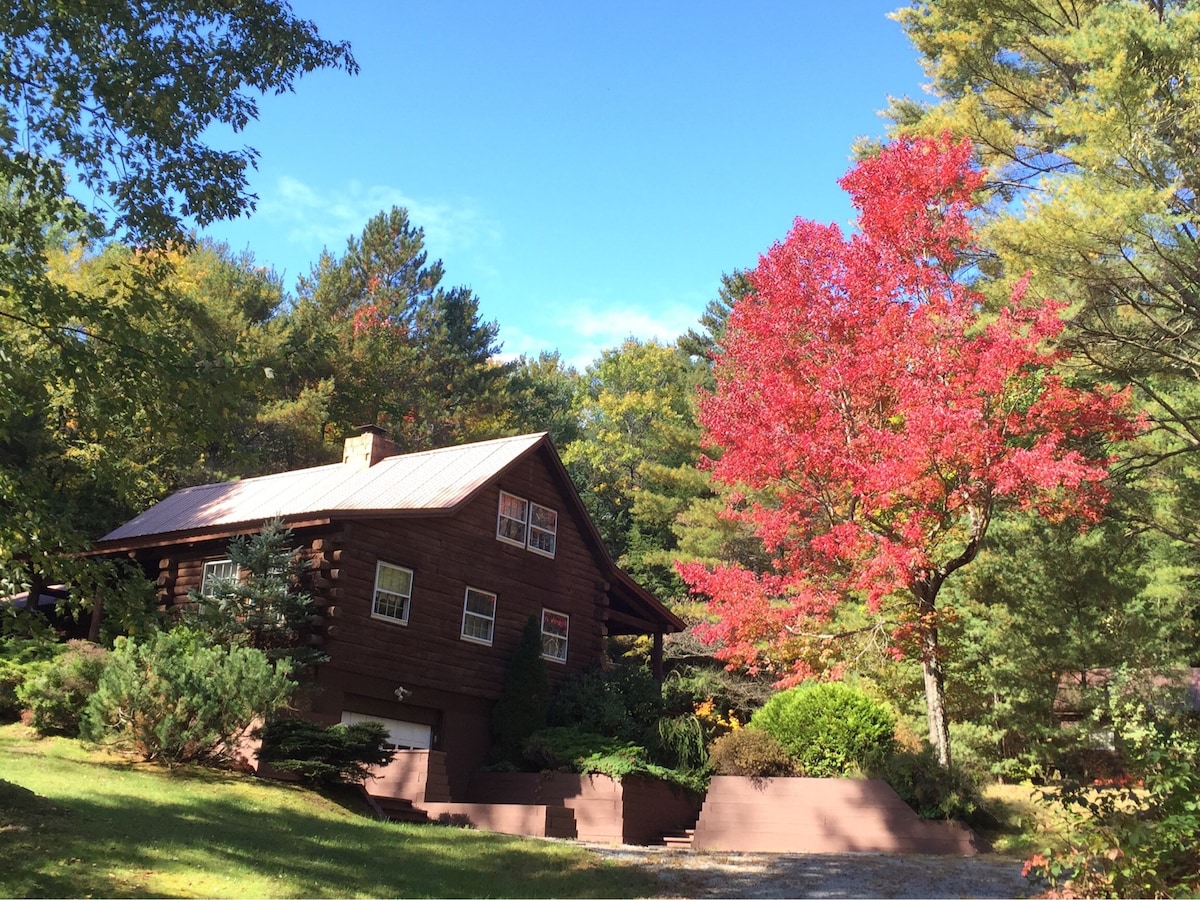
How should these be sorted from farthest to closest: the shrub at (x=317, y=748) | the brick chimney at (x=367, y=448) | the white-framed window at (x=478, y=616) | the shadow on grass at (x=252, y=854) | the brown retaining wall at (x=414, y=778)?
1. the brick chimney at (x=367, y=448)
2. the white-framed window at (x=478, y=616)
3. the brown retaining wall at (x=414, y=778)
4. the shrub at (x=317, y=748)
5. the shadow on grass at (x=252, y=854)

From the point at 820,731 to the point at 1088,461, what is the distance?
6.47 meters

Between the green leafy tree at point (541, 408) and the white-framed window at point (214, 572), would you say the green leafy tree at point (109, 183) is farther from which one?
the green leafy tree at point (541, 408)

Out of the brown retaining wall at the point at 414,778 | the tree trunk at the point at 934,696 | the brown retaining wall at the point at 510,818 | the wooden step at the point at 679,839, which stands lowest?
the wooden step at the point at 679,839

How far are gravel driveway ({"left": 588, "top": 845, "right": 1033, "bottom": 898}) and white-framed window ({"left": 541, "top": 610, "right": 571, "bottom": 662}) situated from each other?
9137 millimetres

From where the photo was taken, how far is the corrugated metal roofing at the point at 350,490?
73.5 feet

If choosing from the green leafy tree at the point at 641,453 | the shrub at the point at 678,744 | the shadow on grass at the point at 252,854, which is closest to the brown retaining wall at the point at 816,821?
the shrub at the point at 678,744

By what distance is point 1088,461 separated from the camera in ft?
53.2

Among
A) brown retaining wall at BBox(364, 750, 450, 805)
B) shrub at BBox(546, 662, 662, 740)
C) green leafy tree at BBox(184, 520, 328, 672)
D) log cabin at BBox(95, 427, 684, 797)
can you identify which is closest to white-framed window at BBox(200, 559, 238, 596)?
log cabin at BBox(95, 427, 684, 797)

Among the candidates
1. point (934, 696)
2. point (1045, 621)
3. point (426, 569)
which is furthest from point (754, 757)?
point (426, 569)

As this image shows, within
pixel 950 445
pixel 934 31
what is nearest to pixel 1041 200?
pixel 950 445

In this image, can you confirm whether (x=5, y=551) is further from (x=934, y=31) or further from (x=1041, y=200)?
(x=934, y=31)

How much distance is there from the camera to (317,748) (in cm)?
1667

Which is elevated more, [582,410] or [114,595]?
[582,410]

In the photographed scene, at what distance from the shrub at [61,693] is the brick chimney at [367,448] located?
9.30 metres
